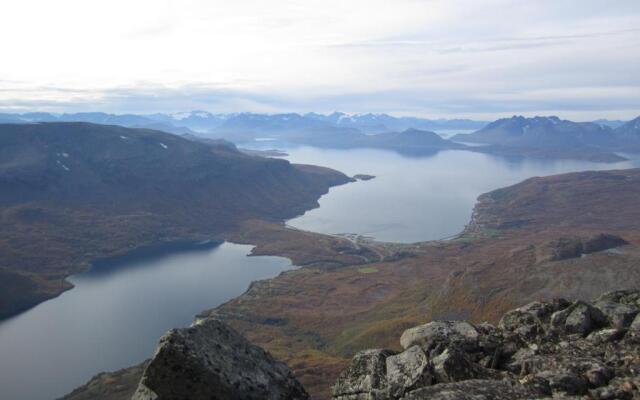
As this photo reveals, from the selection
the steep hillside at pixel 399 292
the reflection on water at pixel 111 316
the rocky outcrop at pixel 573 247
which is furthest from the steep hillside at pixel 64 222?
the rocky outcrop at pixel 573 247

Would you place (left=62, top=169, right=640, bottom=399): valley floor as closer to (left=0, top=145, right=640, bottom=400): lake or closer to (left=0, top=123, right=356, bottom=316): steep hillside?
(left=0, top=145, right=640, bottom=400): lake

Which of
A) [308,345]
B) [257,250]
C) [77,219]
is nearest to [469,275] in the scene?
[308,345]

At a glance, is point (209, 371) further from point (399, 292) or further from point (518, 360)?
point (399, 292)

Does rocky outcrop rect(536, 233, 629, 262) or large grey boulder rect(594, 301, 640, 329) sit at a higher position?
large grey boulder rect(594, 301, 640, 329)

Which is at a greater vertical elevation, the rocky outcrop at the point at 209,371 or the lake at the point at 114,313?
the rocky outcrop at the point at 209,371

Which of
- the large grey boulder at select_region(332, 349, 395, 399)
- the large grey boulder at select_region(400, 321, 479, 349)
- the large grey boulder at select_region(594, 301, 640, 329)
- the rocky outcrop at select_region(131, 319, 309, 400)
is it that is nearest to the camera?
the rocky outcrop at select_region(131, 319, 309, 400)

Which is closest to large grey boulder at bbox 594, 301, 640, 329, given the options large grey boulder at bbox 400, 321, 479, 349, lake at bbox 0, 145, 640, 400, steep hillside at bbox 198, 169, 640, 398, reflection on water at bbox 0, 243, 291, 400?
large grey boulder at bbox 400, 321, 479, 349

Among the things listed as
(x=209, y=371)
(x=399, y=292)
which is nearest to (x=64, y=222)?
(x=399, y=292)

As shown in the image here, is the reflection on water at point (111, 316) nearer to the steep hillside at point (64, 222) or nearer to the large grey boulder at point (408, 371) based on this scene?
the steep hillside at point (64, 222)
